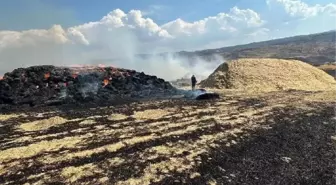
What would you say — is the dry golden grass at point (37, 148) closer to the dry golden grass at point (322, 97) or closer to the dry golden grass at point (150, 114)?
the dry golden grass at point (150, 114)

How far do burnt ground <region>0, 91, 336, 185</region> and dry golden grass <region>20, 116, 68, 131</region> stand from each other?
7 centimetres

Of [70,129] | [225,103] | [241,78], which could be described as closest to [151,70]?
[241,78]

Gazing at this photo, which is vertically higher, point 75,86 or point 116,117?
point 75,86

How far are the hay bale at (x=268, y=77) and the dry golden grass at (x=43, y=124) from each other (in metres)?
25.8

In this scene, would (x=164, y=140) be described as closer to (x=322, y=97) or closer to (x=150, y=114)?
(x=150, y=114)

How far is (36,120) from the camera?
90.8 ft

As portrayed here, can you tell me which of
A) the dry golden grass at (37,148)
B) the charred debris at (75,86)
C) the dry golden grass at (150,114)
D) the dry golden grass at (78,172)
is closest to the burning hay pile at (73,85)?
the charred debris at (75,86)

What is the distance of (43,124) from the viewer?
25984 mm

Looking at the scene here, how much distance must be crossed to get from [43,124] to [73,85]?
13.2 m

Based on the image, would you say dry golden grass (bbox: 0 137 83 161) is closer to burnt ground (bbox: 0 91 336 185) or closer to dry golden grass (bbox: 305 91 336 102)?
burnt ground (bbox: 0 91 336 185)

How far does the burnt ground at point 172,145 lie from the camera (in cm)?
1672

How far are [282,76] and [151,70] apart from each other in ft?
263

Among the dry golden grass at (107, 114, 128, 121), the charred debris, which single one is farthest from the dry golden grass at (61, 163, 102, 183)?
the charred debris

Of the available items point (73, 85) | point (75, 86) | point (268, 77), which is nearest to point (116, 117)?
point (75, 86)
